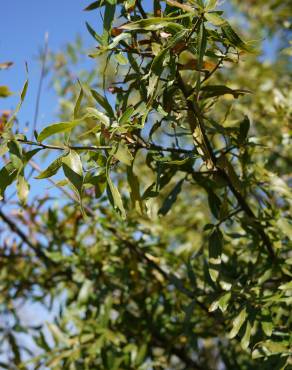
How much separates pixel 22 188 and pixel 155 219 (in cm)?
104

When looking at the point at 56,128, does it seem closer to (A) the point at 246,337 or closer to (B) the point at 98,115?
(B) the point at 98,115

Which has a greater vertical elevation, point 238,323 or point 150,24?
point 150,24

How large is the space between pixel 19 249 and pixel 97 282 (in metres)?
0.37

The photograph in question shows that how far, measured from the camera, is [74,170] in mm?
780

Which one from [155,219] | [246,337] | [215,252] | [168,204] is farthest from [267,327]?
[155,219]

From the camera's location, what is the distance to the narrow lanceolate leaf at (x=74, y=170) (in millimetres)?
774

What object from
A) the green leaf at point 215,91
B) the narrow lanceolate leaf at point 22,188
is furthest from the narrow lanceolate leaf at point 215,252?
the narrow lanceolate leaf at point 22,188

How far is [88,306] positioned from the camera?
1613 mm

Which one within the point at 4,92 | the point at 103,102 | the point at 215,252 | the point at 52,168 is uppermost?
the point at 4,92

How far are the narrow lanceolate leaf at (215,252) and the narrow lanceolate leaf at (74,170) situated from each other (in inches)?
13.1

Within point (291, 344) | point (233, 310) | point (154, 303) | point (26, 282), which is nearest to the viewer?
point (291, 344)

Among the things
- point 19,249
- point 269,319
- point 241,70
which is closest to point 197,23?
point 269,319

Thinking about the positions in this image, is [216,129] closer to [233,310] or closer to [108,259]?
[233,310]

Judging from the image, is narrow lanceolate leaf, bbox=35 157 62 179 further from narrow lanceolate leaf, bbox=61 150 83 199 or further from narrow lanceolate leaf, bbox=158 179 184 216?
narrow lanceolate leaf, bbox=158 179 184 216
